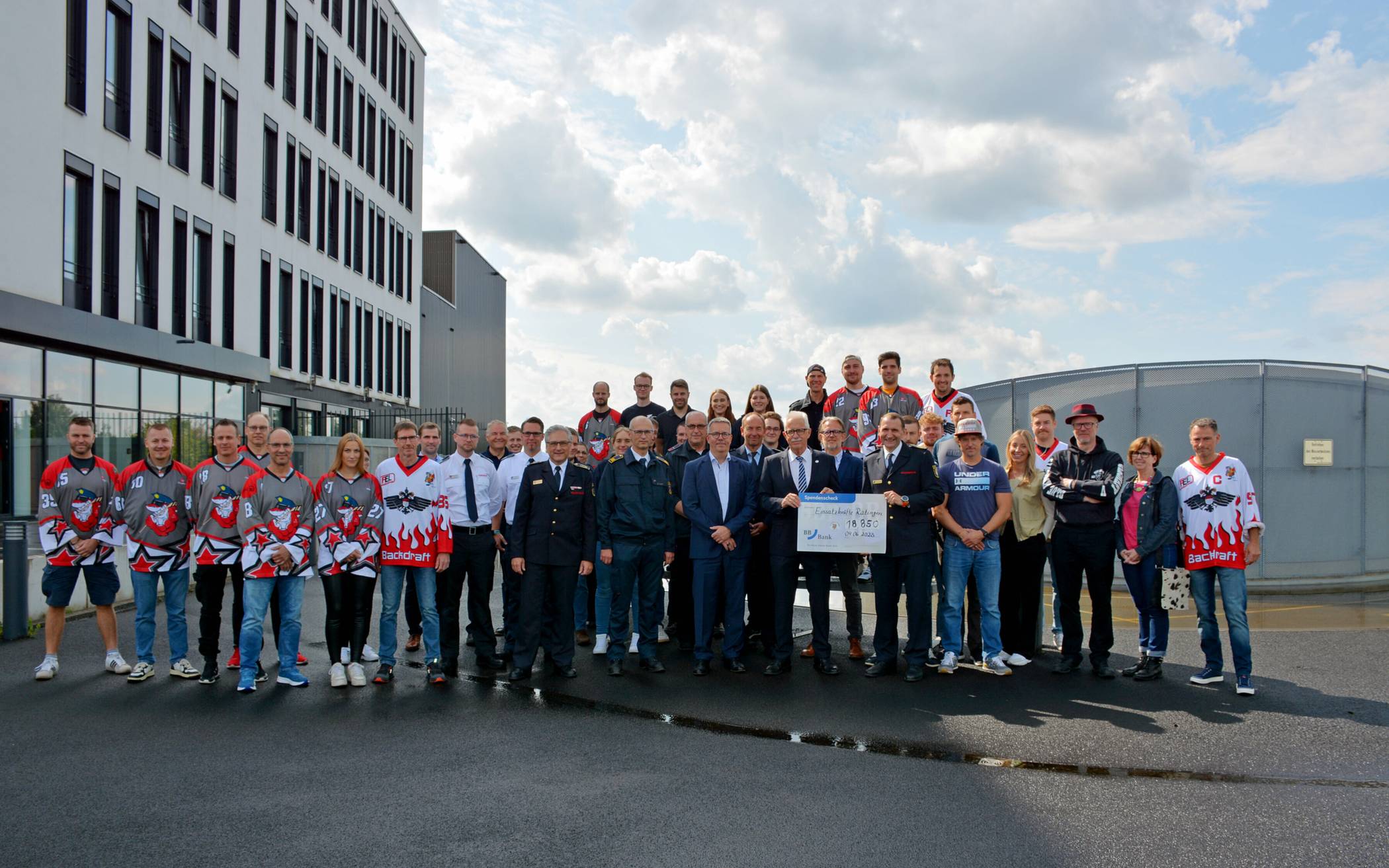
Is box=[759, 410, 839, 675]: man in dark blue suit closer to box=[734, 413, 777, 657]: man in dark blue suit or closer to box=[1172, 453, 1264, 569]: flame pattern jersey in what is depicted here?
box=[734, 413, 777, 657]: man in dark blue suit

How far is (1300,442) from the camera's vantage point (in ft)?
46.7

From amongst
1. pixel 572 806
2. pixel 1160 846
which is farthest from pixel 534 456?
pixel 1160 846

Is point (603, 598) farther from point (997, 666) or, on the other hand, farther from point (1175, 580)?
point (1175, 580)

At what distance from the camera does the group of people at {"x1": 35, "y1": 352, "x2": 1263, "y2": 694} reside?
789 cm

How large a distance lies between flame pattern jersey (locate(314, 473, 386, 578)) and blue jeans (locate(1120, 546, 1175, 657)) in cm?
628

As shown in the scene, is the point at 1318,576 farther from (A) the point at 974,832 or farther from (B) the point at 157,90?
(B) the point at 157,90

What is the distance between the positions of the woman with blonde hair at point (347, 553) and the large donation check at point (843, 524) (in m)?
3.62

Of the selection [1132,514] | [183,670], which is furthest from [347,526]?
[1132,514]

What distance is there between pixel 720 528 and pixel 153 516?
476 cm

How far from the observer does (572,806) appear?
5062mm

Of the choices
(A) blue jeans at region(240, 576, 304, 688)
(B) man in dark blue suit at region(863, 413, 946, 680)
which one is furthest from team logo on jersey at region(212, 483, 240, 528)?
(B) man in dark blue suit at region(863, 413, 946, 680)

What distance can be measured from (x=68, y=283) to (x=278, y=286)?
421 inches

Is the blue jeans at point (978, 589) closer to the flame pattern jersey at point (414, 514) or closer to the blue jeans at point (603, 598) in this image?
the blue jeans at point (603, 598)

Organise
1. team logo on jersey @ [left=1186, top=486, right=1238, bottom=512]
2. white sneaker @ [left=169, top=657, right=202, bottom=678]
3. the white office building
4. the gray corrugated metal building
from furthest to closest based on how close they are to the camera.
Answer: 1. the gray corrugated metal building
2. the white office building
3. white sneaker @ [left=169, top=657, right=202, bottom=678]
4. team logo on jersey @ [left=1186, top=486, right=1238, bottom=512]
